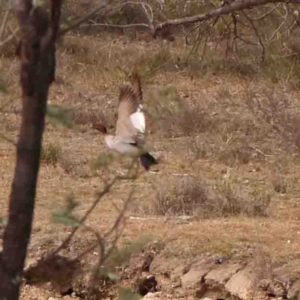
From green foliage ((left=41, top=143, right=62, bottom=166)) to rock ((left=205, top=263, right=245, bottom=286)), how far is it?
9.82 feet

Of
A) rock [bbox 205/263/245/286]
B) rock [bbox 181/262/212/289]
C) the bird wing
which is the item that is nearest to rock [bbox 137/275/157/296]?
rock [bbox 181/262/212/289]

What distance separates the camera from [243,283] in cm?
536

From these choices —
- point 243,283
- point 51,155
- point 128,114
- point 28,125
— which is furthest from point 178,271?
point 28,125

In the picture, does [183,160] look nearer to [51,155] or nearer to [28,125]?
[51,155]

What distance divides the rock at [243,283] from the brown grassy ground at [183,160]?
195 millimetres

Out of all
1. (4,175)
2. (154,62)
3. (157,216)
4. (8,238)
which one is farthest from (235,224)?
(154,62)

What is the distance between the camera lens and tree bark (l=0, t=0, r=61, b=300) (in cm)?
190

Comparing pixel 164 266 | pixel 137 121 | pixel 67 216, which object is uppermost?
pixel 137 121

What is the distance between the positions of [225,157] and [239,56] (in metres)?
5.10

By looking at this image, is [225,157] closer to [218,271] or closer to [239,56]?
→ [218,271]

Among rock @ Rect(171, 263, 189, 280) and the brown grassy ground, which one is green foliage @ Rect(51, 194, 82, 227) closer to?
the brown grassy ground

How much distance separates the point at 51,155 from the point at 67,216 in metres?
6.34

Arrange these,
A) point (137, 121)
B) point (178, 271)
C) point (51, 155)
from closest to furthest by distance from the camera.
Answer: point (137, 121) < point (178, 271) < point (51, 155)

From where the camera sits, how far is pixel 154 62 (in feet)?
44.0
